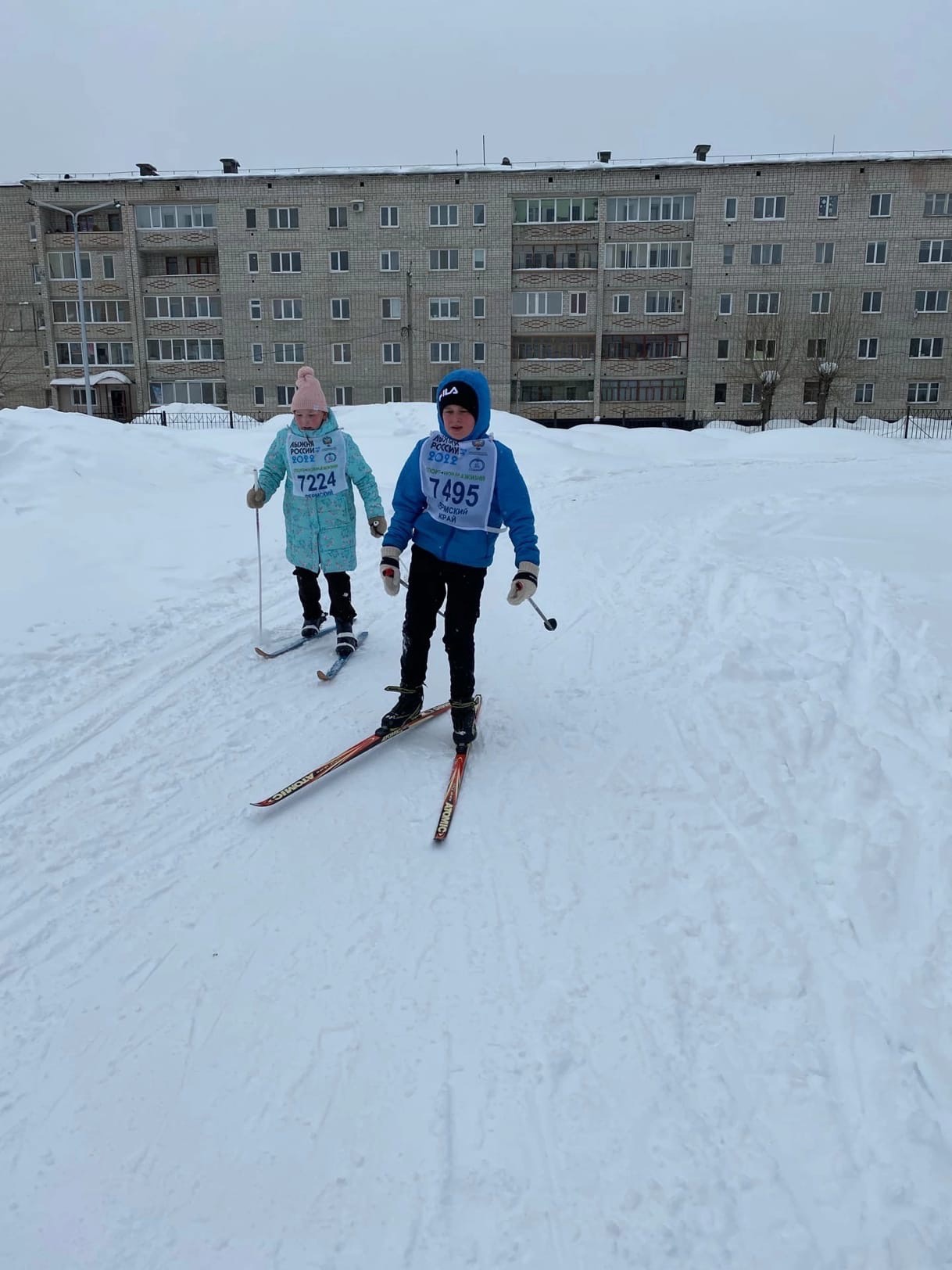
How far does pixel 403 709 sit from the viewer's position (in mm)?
4895

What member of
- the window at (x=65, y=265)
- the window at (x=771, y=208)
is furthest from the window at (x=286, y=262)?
the window at (x=771, y=208)

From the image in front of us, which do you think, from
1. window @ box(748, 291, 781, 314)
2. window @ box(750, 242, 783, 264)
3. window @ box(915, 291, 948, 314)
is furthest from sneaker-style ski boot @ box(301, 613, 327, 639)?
window @ box(915, 291, 948, 314)

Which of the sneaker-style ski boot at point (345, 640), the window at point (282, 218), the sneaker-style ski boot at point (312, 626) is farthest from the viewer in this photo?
the window at point (282, 218)

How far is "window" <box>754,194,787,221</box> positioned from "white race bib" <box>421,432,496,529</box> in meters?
48.5

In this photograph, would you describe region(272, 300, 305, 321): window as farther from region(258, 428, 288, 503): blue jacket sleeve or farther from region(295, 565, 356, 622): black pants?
region(295, 565, 356, 622): black pants

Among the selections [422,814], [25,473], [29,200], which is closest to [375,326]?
[29,200]

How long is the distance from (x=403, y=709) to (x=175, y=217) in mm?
52294

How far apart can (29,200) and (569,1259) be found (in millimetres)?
58646

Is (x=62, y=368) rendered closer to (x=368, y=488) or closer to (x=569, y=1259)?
(x=368, y=488)

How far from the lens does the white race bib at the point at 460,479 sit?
464cm

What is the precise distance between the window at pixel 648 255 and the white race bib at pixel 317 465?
148ft

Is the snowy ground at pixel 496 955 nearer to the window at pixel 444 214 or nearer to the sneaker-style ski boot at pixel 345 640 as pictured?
the sneaker-style ski boot at pixel 345 640

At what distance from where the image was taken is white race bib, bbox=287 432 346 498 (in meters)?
6.38

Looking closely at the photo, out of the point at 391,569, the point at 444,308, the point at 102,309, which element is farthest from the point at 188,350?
the point at 391,569
